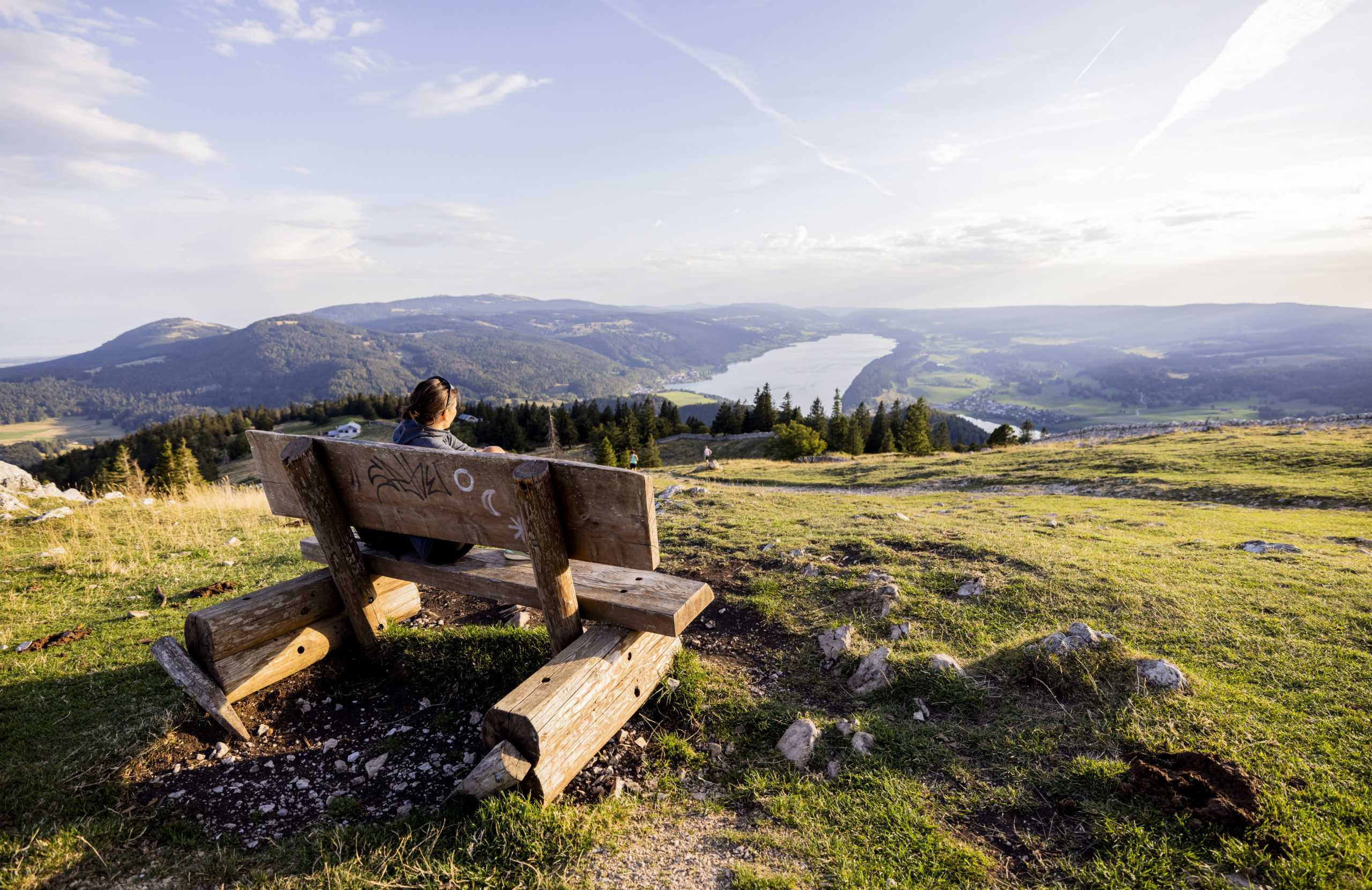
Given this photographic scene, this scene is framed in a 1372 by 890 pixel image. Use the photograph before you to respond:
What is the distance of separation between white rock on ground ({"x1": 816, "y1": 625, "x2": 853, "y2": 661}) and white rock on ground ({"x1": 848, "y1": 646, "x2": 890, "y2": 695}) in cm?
24

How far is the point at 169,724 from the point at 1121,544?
35.9 feet

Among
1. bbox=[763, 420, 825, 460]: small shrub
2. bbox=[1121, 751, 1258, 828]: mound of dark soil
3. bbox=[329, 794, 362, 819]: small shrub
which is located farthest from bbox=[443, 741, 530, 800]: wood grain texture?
bbox=[763, 420, 825, 460]: small shrub

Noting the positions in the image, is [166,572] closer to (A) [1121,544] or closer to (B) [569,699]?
(B) [569,699]

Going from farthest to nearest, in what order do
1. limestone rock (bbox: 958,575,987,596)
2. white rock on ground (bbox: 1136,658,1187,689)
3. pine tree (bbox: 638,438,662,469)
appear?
pine tree (bbox: 638,438,662,469)
limestone rock (bbox: 958,575,987,596)
white rock on ground (bbox: 1136,658,1187,689)

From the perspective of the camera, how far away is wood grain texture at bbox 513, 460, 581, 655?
10.8 feet

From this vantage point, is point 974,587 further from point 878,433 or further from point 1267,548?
point 878,433

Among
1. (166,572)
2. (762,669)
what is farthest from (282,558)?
(762,669)

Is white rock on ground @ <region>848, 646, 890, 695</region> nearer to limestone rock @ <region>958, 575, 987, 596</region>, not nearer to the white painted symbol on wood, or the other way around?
limestone rock @ <region>958, 575, 987, 596</region>

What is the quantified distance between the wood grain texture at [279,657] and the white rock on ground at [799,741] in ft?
12.6

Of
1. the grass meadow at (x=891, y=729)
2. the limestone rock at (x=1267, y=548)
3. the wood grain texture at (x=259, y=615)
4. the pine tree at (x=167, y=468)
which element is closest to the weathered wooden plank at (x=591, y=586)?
the wood grain texture at (x=259, y=615)

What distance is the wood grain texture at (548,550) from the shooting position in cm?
330

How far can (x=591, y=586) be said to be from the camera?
13.3ft

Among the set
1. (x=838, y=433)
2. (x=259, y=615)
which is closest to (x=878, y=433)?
(x=838, y=433)

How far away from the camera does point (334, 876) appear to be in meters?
2.81
